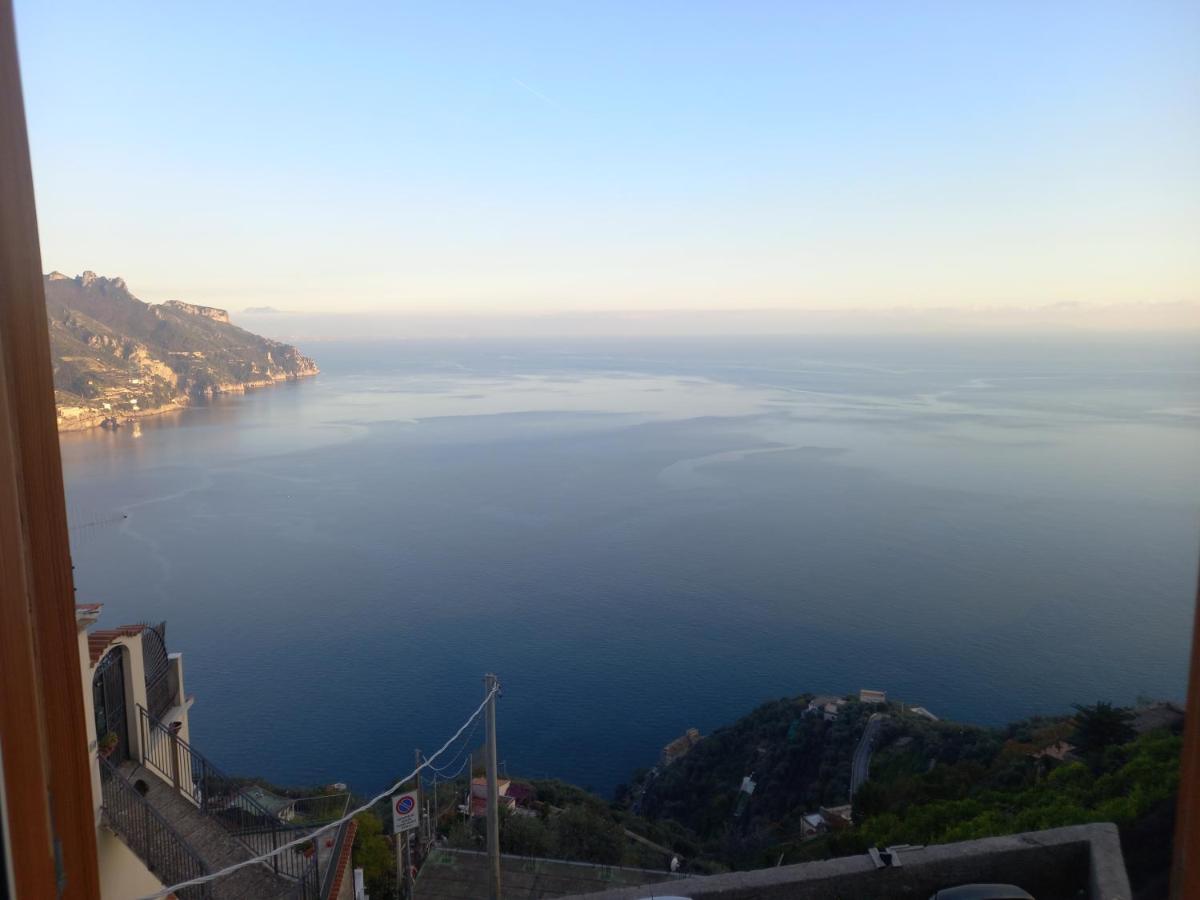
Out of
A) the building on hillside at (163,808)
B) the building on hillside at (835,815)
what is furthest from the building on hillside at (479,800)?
the building on hillside at (835,815)

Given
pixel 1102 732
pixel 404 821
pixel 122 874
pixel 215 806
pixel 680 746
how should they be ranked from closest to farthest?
pixel 122 874, pixel 215 806, pixel 404 821, pixel 1102 732, pixel 680 746

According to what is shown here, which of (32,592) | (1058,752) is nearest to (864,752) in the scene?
(1058,752)

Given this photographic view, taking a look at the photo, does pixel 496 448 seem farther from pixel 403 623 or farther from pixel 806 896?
pixel 806 896

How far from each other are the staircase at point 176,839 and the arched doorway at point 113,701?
9 cm

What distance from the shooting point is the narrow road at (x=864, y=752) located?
31.1 feet

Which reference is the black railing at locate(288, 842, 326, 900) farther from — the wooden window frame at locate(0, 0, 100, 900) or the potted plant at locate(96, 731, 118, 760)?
the wooden window frame at locate(0, 0, 100, 900)

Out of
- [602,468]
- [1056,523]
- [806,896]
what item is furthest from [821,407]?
[806,896]

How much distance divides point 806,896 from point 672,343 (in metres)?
113

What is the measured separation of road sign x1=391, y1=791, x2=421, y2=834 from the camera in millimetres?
3855

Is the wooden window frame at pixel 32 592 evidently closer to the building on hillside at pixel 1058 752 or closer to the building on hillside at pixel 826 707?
the building on hillside at pixel 1058 752

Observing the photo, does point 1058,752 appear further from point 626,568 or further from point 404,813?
point 626,568

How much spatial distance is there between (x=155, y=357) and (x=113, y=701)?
29.2 m

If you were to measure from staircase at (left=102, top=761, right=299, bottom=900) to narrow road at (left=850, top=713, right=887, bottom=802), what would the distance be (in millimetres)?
7444

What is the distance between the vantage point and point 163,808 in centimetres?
340
